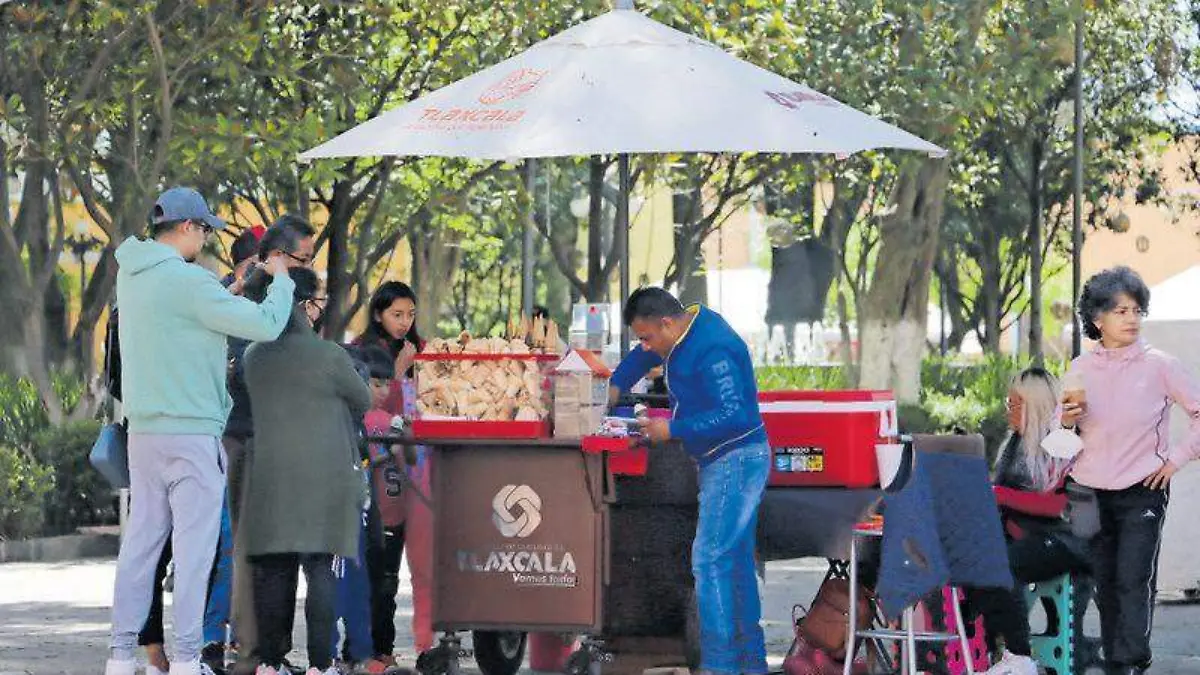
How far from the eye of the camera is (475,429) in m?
10.9

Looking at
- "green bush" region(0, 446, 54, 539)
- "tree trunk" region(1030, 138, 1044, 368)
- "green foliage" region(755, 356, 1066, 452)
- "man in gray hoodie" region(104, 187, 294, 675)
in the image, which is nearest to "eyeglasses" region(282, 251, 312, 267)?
"man in gray hoodie" region(104, 187, 294, 675)

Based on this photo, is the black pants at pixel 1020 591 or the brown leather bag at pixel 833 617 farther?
the brown leather bag at pixel 833 617

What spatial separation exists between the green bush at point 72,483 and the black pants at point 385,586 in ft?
35.7

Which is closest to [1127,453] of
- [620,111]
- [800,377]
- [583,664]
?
[583,664]

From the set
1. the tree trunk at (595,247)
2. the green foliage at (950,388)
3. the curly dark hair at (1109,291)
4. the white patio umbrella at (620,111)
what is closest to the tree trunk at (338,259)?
the green foliage at (950,388)

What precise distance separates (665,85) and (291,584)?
2.99 metres

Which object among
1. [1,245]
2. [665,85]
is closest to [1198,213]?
[1,245]

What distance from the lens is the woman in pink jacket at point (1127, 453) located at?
10.9 metres

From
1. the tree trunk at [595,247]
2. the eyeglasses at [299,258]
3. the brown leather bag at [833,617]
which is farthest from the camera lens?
the tree trunk at [595,247]

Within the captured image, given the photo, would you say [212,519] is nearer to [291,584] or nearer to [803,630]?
[291,584]

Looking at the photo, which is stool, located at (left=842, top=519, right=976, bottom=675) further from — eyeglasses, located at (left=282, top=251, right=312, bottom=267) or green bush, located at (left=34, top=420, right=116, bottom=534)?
green bush, located at (left=34, top=420, right=116, bottom=534)

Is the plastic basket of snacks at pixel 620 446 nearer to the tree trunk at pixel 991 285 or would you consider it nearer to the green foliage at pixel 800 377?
the green foliage at pixel 800 377

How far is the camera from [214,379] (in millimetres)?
10453

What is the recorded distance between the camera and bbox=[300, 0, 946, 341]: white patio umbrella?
1184 cm
